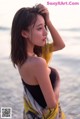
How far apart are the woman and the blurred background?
33cm

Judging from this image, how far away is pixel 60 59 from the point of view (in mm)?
1717

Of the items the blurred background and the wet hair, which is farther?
the blurred background

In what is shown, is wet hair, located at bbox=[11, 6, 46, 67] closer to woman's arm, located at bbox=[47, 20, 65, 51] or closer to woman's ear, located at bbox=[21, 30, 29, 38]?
woman's ear, located at bbox=[21, 30, 29, 38]

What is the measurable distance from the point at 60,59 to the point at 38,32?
1.48ft

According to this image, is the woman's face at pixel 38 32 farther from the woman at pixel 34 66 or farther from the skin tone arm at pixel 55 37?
the skin tone arm at pixel 55 37

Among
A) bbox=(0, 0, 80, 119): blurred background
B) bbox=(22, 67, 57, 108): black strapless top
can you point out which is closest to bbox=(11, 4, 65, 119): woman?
bbox=(22, 67, 57, 108): black strapless top

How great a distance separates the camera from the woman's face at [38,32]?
129 centimetres

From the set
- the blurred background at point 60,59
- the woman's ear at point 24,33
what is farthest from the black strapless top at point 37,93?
the blurred background at point 60,59

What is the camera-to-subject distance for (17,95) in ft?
5.79

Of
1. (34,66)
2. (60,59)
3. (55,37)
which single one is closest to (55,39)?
(55,37)

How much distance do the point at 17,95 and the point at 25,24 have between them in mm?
655

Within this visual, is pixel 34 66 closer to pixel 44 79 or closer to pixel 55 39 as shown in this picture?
pixel 44 79

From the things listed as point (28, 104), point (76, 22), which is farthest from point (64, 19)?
point (28, 104)

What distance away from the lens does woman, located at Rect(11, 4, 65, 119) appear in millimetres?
1247
